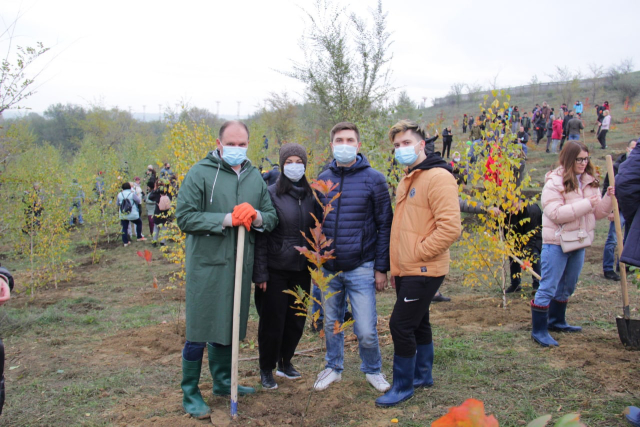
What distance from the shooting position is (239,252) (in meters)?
3.12

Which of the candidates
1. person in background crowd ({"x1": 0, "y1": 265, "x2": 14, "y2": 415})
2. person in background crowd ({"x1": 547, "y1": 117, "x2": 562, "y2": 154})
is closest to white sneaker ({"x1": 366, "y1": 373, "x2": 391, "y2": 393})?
person in background crowd ({"x1": 0, "y1": 265, "x2": 14, "y2": 415})

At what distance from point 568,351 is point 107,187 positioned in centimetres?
1567

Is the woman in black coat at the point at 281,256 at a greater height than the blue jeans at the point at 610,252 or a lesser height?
greater

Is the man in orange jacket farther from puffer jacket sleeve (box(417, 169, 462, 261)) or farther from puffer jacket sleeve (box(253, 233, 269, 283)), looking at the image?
puffer jacket sleeve (box(253, 233, 269, 283))

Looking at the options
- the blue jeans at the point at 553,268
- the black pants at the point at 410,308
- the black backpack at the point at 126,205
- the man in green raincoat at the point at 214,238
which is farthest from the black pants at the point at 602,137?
the man in green raincoat at the point at 214,238

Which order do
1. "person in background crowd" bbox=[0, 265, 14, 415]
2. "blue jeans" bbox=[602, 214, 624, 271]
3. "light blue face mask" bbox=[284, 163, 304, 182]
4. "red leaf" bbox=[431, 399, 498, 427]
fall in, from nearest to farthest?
1. "red leaf" bbox=[431, 399, 498, 427]
2. "person in background crowd" bbox=[0, 265, 14, 415]
3. "light blue face mask" bbox=[284, 163, 304, 182]
4. "blue jeans" bbox=[602, 214, 624, 271]

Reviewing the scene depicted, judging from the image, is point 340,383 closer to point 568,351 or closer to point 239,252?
point 239,252

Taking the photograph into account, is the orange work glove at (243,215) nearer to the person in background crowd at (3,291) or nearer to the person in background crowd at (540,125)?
the person in background crowd at (3,291)

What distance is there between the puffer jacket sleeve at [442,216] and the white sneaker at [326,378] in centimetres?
127

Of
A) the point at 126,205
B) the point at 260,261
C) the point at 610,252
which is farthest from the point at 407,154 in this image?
the point at 126,205

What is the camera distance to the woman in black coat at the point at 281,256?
11.2ft

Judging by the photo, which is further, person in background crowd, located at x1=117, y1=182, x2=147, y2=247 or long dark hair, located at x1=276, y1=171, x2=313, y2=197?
person in background crowd, located at x1=117, y1=182, x2=147, y2=247

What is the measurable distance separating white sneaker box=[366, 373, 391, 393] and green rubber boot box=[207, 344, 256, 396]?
0.91 m

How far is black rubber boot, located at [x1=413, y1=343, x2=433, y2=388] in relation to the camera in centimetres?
348
